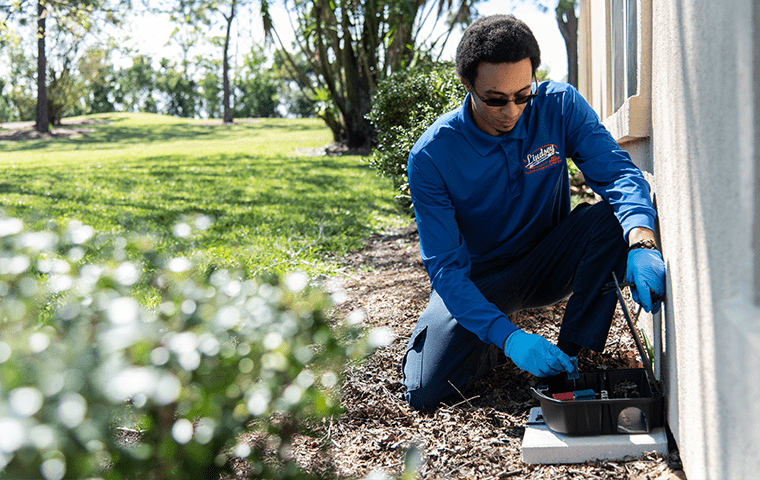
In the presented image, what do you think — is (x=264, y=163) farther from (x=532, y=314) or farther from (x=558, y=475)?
(x=558, y=475)

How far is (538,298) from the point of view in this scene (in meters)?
2.75

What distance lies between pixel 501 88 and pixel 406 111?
2704 millimetres

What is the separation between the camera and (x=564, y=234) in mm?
2568

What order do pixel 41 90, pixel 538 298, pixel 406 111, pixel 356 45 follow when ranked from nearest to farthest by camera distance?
pixel 538 298 < pixel 406 111 < pixel 356 45 < pixel 41 90

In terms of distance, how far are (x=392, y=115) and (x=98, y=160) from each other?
844cm

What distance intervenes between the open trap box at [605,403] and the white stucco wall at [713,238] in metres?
0.15

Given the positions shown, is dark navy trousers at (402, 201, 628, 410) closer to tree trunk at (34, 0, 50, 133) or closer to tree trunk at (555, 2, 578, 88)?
tree trunk at (555, 2, 578, 88)

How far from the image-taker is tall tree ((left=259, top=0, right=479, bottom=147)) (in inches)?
384

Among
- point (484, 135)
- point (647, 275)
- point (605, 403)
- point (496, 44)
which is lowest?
point (605, 403)

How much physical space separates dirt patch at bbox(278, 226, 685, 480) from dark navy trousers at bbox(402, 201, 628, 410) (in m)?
0.11

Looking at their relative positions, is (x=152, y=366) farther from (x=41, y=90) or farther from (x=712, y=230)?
(x=41, y=90)

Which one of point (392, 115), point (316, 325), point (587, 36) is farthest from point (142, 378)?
point (587, 36)

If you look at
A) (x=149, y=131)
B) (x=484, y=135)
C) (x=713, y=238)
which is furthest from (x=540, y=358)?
(x=149, y=131)

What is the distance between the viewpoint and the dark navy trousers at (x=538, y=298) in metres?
2.33
